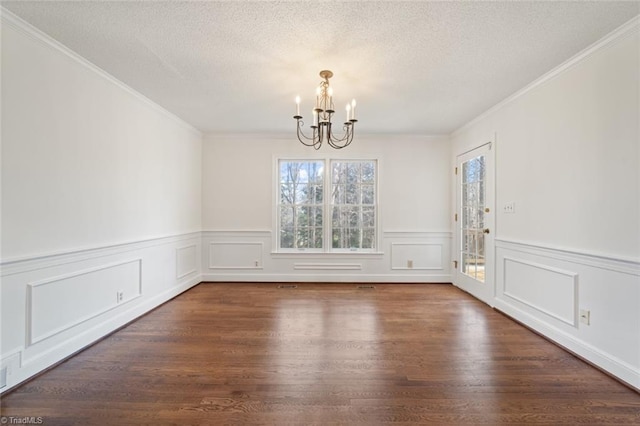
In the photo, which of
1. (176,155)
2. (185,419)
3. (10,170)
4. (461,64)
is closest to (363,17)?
(461,64)

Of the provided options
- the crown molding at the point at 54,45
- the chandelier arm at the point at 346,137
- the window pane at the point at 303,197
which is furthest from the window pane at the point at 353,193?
the crown molding at the point at 54,45

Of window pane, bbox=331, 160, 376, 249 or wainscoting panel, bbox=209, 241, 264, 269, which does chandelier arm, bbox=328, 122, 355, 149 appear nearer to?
window pane, bbox=331, 160, 376, 249

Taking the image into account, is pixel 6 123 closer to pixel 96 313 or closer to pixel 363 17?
pixel 96 313

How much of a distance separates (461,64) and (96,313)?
12.5 ft

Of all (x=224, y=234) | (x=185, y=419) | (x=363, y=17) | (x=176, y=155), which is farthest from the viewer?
(x=224, y=234)

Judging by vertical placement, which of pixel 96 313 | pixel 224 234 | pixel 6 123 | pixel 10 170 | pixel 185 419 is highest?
pixel 6 123

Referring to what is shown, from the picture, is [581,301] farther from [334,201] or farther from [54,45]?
[54,45]

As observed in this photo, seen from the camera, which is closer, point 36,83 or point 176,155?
point 36,83

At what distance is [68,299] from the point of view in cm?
229

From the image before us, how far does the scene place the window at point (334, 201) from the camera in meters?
4.72

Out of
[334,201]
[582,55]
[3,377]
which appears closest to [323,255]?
[334,201]

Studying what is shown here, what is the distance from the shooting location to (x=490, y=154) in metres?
3.54

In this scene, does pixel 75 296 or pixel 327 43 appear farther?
pixel 75 296

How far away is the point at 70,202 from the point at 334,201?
3296 mm
